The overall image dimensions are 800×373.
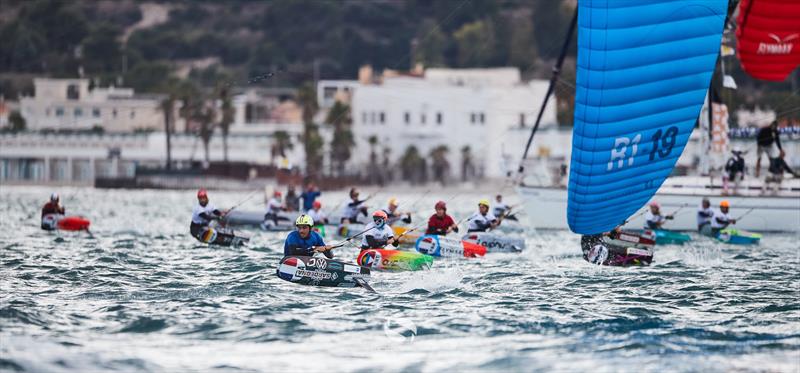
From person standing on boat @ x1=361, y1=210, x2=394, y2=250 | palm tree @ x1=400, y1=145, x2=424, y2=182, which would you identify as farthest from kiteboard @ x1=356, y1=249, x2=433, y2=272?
palm tree @ x1=400, y1=145, x2=424, y2=182

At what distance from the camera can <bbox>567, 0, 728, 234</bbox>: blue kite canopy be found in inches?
806

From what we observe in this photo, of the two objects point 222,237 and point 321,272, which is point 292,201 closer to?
point 222,237

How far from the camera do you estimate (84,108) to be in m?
143

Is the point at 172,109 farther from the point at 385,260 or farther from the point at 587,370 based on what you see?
the point at 587,370

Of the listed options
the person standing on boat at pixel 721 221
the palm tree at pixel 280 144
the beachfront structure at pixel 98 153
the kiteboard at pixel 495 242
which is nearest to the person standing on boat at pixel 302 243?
the kiteboard at pixel 495 242

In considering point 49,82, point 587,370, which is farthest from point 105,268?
point 49,82

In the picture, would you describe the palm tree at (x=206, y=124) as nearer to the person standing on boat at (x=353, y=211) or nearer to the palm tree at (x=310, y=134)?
the palm tree at (x=310, y=134)

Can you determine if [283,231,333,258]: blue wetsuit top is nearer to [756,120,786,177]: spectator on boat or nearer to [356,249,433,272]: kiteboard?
[356,249,433,272]: kiteboard

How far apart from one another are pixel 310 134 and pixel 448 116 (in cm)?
1355

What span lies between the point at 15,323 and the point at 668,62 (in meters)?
12.3

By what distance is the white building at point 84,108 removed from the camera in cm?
14312

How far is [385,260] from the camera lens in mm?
31312

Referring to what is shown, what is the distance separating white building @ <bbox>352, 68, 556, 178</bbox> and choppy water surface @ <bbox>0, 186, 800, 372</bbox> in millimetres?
84354

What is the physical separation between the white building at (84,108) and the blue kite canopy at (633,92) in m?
122
